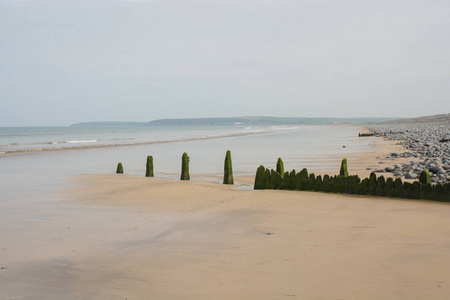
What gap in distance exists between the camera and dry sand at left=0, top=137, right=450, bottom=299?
4.19 m

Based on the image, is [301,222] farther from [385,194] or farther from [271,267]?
[385,194]

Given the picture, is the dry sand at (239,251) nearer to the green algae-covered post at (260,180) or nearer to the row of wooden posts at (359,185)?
the row of wooden posts at (359,185)

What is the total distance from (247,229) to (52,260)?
296 cm

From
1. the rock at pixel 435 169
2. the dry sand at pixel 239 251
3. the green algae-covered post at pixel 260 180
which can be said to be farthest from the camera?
the rock at pixel 435 169

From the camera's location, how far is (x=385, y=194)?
9172 millimetres

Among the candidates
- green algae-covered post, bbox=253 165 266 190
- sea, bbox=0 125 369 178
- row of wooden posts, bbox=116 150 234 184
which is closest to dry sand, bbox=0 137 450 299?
green algae-covered post, bbox=253 165 266 190

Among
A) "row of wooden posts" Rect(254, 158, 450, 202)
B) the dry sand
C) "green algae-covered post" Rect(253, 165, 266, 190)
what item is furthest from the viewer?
"green algae-covered post" Rect(253, 165, 266, 190)

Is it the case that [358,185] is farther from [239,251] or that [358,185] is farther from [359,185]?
[239,251]

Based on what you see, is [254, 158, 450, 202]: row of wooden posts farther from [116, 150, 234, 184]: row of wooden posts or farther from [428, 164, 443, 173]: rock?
[428, 164, 443, 173]: rock

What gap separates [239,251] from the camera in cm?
543

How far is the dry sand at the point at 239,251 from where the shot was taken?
4.19 m

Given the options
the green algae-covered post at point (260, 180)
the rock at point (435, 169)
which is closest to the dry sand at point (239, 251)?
the green algae-covered post at point (260, 180)

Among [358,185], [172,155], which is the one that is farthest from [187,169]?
[172,155]

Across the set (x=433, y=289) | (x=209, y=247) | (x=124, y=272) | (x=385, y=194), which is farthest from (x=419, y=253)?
(x=385, y=194)
